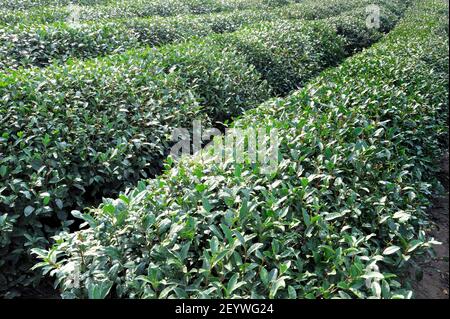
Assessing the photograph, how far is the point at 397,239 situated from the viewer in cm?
197

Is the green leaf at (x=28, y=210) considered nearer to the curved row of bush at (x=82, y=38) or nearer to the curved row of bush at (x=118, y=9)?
the curved row of bush at (x=82, y=38)

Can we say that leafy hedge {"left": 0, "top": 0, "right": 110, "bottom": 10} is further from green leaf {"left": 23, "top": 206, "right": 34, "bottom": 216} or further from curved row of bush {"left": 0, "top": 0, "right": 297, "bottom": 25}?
green leaf {"left": 23, "top": 206, "right": 34, "bottom": 216}

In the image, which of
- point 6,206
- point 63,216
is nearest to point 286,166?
point 63,216

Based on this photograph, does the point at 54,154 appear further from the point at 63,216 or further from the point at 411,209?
the point at 411,209

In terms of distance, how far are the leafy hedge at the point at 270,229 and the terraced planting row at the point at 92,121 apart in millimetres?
620

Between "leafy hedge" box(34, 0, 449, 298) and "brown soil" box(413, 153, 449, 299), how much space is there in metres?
0.49

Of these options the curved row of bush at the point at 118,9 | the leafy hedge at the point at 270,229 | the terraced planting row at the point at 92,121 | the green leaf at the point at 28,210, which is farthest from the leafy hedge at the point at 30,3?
the leafy hedge at the point at 270,229

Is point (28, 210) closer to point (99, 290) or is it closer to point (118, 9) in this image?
point (99, 290)

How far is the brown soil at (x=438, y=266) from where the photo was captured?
2.82m

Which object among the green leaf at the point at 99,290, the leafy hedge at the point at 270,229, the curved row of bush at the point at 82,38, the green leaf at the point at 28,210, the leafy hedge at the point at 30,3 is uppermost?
the leafy hedge at the point at 30,3

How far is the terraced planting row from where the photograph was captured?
105 inches

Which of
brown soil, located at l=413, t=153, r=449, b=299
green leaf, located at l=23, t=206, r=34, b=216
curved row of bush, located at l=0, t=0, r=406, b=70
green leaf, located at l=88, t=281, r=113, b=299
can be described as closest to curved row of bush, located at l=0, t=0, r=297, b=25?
curved row of bush, located at l=0, t=0, r=406, b=70

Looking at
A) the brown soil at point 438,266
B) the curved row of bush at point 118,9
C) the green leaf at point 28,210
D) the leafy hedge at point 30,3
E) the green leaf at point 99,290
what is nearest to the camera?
the green leaf at point 99,290
